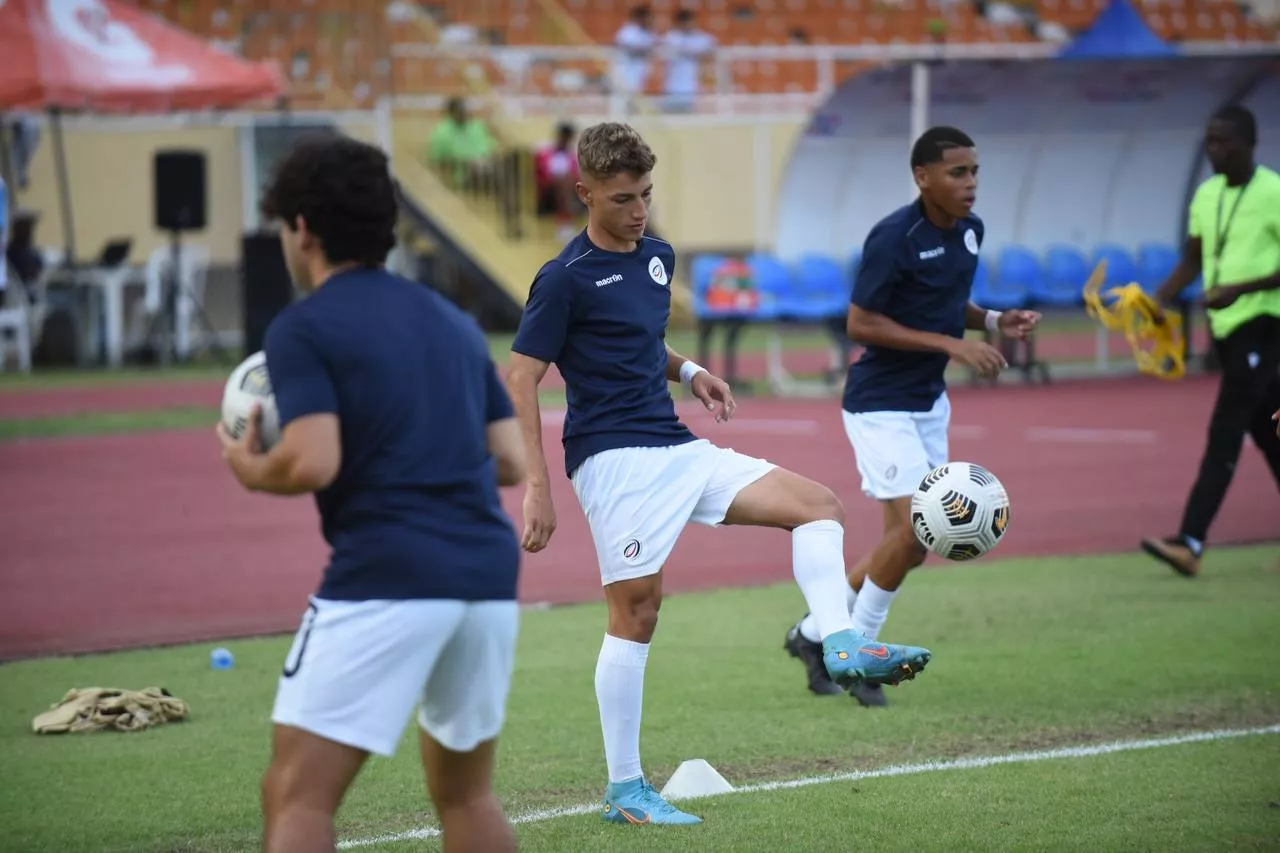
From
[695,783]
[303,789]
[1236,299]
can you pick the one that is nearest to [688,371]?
[695,783]

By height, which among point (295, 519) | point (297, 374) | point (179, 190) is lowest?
point (295, 519)

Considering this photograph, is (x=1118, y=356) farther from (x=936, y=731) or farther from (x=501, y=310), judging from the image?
(x=936, y=731)

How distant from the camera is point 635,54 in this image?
29.9 meters

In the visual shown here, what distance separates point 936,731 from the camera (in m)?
7.23

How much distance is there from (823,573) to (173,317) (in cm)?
2172

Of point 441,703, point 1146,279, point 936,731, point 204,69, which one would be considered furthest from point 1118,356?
point 441,703

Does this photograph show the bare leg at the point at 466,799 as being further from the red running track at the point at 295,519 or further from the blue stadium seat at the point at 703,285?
the blue stadium seat at the point at 703,285

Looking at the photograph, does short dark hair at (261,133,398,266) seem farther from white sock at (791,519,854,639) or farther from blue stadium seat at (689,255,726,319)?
blue stadium seat at (689,255,726,319)

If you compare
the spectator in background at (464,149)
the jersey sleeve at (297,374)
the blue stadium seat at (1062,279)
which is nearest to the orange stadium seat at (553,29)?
the spectator in background at (464,149)

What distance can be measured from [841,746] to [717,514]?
1.32 metres

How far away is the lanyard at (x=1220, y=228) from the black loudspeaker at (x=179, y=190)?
17.2 meters

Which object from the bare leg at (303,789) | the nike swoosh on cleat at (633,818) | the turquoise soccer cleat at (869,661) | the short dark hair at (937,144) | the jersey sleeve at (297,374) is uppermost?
the short dark hair at (937,144)

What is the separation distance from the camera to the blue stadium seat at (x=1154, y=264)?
2195cm

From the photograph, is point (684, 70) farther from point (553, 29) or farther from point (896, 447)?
point (896, 447)
